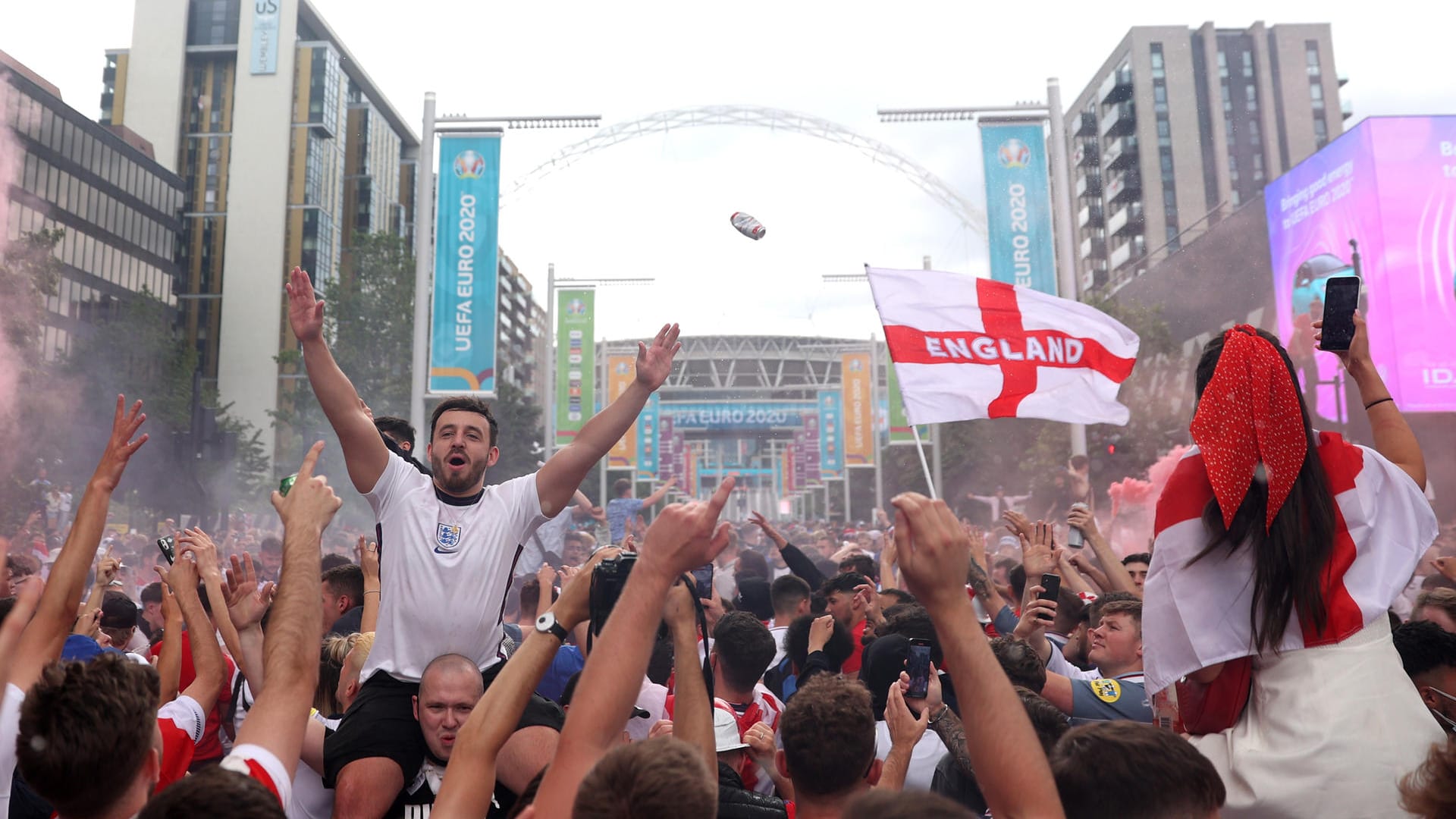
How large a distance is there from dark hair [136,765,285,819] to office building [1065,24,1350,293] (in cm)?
6790

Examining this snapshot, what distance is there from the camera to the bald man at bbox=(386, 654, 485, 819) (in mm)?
3379

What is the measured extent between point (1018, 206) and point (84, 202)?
43.9m

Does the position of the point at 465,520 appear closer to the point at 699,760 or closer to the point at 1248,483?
the point at 699,760

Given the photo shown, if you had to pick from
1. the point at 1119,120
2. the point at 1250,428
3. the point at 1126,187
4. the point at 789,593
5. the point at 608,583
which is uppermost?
the point at 1119,120

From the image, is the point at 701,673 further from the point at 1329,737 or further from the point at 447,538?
the point at 447,538

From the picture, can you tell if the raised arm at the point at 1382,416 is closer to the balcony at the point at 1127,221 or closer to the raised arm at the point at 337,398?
the raised arm at the point at 337,398

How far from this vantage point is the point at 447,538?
3973 mm

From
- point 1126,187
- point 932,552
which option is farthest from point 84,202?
point 1126,187

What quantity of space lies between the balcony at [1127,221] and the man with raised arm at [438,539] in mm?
71763

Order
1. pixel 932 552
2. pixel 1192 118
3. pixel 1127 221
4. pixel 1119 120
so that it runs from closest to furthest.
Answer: pixel 932 552 < pixel 1119 120 < pixel 1192 118 < pixel 1127 221

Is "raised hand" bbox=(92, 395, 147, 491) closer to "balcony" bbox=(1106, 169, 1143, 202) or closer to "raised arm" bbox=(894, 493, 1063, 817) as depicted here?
"raised arm" bbox=(894, 493, 1063, 817)

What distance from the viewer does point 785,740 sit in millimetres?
3023

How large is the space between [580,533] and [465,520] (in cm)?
982

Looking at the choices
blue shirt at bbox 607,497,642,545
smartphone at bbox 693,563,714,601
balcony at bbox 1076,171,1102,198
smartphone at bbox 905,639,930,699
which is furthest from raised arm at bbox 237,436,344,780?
balcony at bbox 1076,171,1102,198
